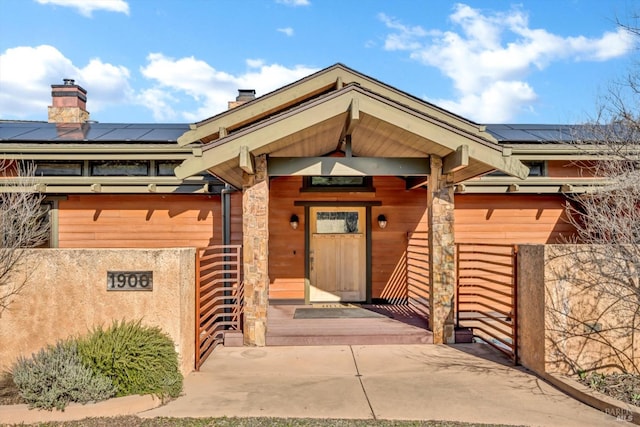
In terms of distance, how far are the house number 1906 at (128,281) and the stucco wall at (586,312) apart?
4.74 meters

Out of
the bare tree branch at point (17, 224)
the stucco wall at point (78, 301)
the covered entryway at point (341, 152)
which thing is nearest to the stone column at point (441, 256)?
the covered entryway at point (341, 152)

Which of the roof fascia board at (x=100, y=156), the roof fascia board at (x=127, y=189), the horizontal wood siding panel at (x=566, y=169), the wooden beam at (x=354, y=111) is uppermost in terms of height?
the wooden beam at (x=354, y=111)

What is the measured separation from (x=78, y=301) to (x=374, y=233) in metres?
6.06

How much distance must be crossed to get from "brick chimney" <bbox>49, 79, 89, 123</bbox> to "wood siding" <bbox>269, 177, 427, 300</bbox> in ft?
22.5

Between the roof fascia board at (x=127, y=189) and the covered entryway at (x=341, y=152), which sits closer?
the covered entryway at (x=341, y=152)

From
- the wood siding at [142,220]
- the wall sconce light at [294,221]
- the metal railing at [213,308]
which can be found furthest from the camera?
the wall sconce light at [294,221]

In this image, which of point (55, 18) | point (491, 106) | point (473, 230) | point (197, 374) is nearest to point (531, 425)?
point (197, 374)

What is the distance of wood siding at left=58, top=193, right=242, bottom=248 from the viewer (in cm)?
846

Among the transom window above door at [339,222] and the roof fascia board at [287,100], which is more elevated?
the roof fascia board at [287,100]

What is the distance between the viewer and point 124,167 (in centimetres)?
861

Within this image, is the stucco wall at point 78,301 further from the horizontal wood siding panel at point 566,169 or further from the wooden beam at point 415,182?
the horizontal wood siding panel at point 566,169

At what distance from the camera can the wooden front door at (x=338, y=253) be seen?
9.10 metres

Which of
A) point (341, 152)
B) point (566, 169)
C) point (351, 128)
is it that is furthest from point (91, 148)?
point (566, 169)

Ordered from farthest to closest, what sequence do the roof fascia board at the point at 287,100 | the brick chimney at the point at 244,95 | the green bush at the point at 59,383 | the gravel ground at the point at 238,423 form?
the brick chimney at the point at 244,95
the roof fascia board at the point at 287,100
the green bush at the point at 59,383
the gravel ground at the point at 238,423
